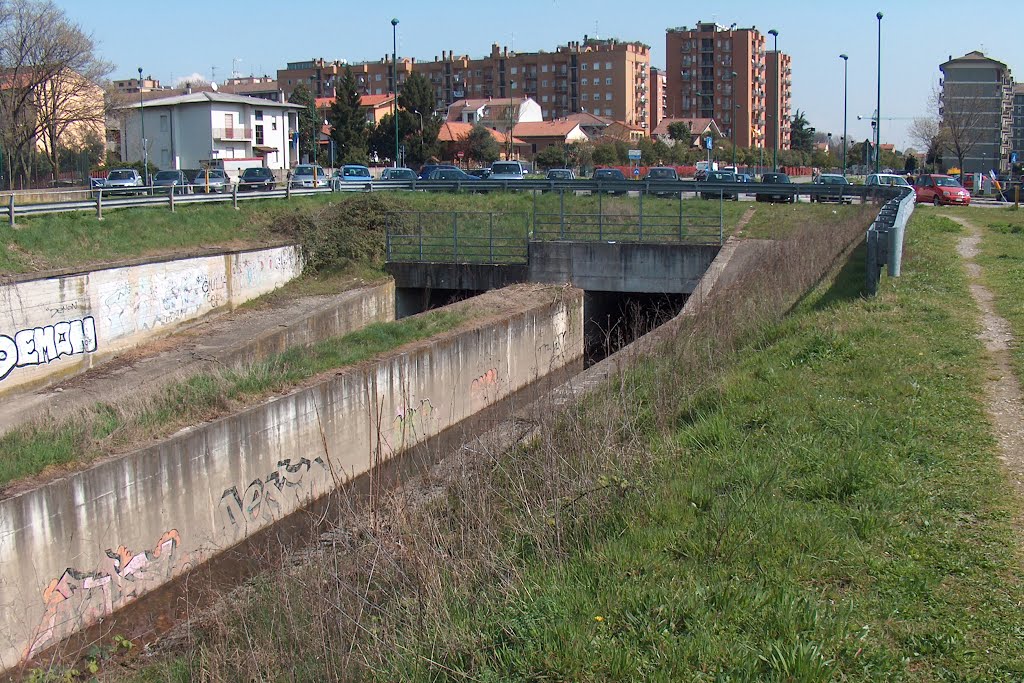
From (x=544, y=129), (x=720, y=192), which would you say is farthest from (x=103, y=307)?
(x=544, y=129)

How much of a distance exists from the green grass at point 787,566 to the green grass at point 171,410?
7.45 meters

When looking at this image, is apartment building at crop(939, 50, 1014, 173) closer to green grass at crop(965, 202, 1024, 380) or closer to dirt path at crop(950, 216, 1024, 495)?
green grass at crop(965, 202, 1024, 380)

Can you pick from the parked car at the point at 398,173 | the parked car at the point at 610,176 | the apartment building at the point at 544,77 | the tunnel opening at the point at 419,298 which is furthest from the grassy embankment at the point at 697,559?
the apartment building at the point at 544,77

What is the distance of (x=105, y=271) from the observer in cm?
2377

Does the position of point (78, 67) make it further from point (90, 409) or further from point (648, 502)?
point (648, 502)

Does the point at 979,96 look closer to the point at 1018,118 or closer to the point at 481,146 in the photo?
the point at 481,146

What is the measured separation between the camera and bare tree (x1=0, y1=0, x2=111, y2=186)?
4697cm

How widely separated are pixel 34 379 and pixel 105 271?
12.5 ft

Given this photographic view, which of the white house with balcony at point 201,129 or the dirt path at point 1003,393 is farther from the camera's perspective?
the white house with balcony at point 201,129

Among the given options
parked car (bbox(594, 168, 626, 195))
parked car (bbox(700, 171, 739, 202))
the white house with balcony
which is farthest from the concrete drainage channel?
the white house with balcony

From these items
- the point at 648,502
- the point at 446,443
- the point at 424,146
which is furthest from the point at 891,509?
the point at 424,146

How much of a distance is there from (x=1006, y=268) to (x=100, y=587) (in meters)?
15.7

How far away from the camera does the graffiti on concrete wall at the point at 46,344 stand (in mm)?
20391

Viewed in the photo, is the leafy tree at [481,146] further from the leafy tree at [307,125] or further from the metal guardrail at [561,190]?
the metal guardrail at [561,190]
